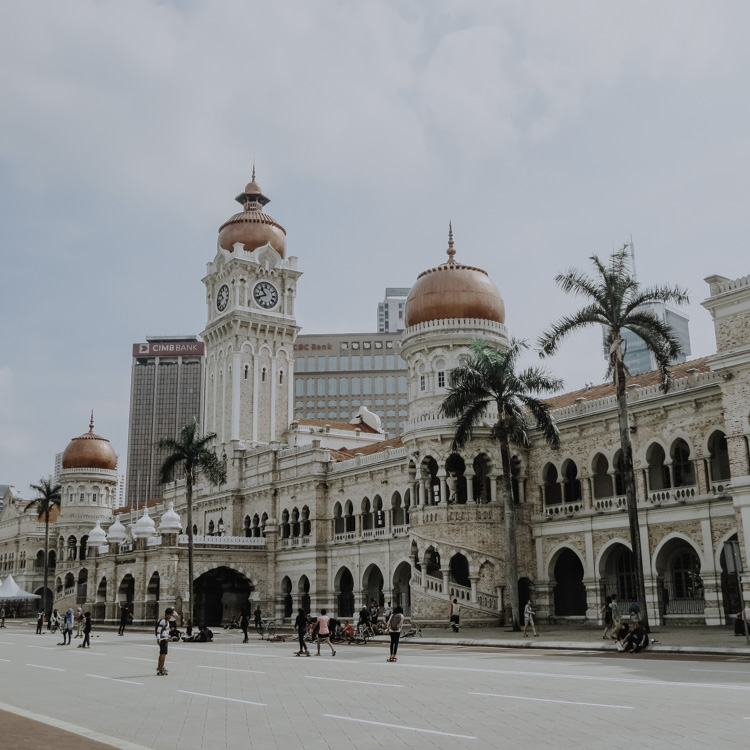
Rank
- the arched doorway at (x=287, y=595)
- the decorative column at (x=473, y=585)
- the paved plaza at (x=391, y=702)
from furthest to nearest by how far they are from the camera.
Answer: the arched doorway at (x=287, y=595) → the decorative column at (x=473, y=585) → the paved plaza at (x=391, y=702)

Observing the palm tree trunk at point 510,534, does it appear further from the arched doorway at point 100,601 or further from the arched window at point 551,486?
the arched doorway at point 100,601

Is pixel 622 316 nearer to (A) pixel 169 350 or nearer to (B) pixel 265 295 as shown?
(B) pixel 265 295

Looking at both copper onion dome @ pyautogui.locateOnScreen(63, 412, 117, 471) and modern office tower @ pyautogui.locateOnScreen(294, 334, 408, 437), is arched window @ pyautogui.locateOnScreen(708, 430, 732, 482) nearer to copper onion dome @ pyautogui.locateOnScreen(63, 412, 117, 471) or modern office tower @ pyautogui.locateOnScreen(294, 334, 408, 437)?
copper onion dome @ pyautogui.locateOnScreen(63, 412, 117, 471)

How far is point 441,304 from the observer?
42.8 metres

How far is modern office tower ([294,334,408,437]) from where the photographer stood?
5266 inches

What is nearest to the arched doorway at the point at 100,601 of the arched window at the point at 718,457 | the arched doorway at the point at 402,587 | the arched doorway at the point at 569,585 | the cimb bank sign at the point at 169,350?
the arched doorway at the point at 402,587

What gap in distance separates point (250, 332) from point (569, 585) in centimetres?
3299

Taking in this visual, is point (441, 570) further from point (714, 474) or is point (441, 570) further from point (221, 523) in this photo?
point (221, 523)

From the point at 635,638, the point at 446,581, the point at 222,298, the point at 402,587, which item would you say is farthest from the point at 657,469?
the point at 222,298

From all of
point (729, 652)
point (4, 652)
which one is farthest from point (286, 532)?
point (729, 652)

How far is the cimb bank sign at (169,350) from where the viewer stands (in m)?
179

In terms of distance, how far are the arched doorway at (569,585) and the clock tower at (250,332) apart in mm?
28264

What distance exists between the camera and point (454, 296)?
4269 centimetres

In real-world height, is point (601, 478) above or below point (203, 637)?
above
